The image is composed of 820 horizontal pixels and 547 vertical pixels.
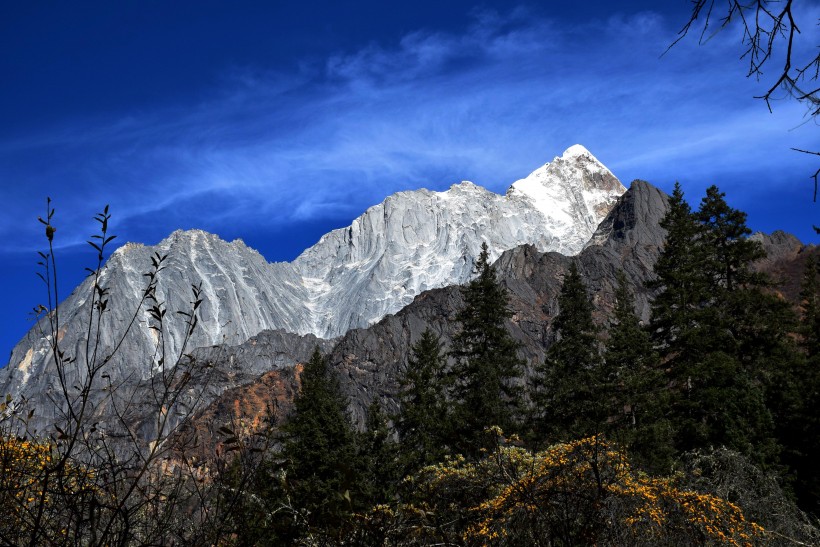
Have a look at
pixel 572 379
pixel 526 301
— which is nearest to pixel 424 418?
pixel 572 379

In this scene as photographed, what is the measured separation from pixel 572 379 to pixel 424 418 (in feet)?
18.6

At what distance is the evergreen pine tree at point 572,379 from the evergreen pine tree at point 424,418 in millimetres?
3623

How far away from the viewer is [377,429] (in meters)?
25.8

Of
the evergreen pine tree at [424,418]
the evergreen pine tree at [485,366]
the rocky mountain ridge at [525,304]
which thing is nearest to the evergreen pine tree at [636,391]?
the evergreen pine tree at [485,366]

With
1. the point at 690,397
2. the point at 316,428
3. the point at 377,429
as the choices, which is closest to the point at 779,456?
the point at 690,397

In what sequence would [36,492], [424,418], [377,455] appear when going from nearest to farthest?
[36,492] → [424,418] → [377,455]

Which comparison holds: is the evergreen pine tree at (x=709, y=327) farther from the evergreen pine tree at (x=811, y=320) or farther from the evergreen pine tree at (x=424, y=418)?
the evergreen pine tree at (x=424, y=418)

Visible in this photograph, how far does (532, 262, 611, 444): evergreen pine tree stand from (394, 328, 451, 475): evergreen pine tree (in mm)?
3623

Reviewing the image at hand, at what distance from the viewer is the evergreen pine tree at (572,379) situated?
24016mm

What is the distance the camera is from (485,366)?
27.1 metres

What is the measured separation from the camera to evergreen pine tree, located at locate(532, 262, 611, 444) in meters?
24.0

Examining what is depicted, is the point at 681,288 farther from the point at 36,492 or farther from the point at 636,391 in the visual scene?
the point at 36,492

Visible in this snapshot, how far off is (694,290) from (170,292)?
144m

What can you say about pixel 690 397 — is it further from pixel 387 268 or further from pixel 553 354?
pixel 387 268
